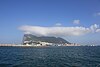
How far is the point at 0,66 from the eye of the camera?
154 ft

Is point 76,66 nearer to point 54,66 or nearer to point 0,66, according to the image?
point 54,66

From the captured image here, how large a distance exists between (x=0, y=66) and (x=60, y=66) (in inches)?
610

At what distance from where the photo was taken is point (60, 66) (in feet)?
155

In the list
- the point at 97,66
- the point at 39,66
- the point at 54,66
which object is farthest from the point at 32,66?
the point at 97,66

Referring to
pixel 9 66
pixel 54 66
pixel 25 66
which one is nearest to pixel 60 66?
pixel 54 66

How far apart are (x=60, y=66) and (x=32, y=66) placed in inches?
285

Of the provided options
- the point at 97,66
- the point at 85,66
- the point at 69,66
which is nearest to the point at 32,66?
the point at 69,66

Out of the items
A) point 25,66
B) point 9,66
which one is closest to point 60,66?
point 25,66

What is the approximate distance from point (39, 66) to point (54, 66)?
3.87 m

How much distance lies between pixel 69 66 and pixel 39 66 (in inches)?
307

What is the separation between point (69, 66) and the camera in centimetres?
4725

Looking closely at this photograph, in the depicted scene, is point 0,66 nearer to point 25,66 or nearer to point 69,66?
point 25,66

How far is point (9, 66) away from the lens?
4700 centimetres

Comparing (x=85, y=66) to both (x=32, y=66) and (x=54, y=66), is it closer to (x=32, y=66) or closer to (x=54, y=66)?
(x=54, y=66)
